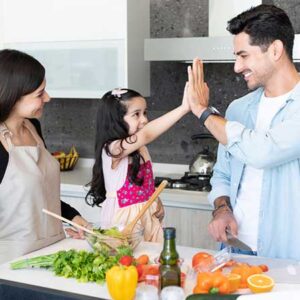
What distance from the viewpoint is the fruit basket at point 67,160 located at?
4.06 meters

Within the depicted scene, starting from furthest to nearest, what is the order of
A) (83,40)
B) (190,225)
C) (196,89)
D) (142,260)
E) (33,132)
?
(83,40) < (190,225) < (33,132) < (196,89) < (142,260)

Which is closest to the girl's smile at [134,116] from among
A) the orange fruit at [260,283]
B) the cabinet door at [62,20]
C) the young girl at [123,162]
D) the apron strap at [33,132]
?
the young girl at [123,162]

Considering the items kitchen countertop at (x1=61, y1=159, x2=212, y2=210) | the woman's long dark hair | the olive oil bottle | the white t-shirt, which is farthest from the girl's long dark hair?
the olive oil bottle

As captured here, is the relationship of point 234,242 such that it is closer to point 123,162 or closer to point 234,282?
point 234,282

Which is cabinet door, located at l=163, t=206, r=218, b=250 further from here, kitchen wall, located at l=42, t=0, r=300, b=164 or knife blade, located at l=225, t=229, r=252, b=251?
knife blade, located at l=225, t=229, r=252, b=251

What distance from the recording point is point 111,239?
A: 1.87 metres

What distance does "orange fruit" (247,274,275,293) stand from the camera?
1.55m

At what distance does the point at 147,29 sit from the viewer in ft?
12.1

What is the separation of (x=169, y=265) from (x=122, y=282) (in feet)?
0.46

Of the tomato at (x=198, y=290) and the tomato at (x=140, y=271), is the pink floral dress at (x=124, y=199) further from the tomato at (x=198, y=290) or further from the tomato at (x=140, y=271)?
the tomato at (x=198, y=290)

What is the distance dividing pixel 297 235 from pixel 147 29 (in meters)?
2.01

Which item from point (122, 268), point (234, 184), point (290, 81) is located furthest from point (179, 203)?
point (122, 268)

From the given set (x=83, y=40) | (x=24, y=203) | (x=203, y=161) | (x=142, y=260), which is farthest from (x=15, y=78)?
(x=203, y=161)

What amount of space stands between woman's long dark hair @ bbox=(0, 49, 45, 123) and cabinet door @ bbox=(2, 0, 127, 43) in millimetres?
1334
